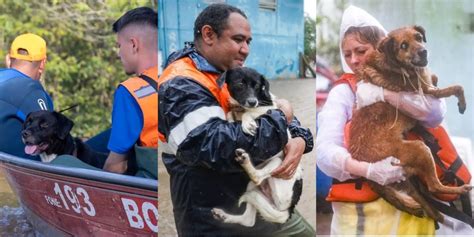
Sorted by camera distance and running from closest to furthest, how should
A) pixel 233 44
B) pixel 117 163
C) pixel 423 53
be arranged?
pixel 423 53, pixel 233 44, pixel 117 163

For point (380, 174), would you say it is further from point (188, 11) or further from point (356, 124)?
point (188, 11)

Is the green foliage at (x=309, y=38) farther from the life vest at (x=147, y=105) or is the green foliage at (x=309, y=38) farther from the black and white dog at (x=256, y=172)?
the life vest at (x=147, y=105)

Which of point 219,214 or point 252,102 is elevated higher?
point 252,102

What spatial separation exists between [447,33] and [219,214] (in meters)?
1.07

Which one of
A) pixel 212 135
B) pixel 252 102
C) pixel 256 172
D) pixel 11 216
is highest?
pixel 252 102

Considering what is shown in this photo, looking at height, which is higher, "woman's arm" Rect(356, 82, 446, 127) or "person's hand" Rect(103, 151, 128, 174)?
"woman's arm" Rect(356, 82, 446, 127)

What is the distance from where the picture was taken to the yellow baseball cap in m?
4.66

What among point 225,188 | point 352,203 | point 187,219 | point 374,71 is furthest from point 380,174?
point 187,219

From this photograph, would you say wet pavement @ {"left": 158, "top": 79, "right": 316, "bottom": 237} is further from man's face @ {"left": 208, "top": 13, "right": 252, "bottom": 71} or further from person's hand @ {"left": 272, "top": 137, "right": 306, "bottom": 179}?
man's face @ {"left": 208, "top": 13, "right": 252, "bottom": 71}

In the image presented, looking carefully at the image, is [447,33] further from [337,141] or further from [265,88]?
[265,88]

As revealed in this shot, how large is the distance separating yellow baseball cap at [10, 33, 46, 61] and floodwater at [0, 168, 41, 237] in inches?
30.4

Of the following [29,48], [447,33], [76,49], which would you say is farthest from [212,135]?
[76,49]

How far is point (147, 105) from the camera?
11.4 feet

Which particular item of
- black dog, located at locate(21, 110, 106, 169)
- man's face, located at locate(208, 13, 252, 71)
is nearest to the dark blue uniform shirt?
black dog, located at locate(21, 110, 106, 169)
